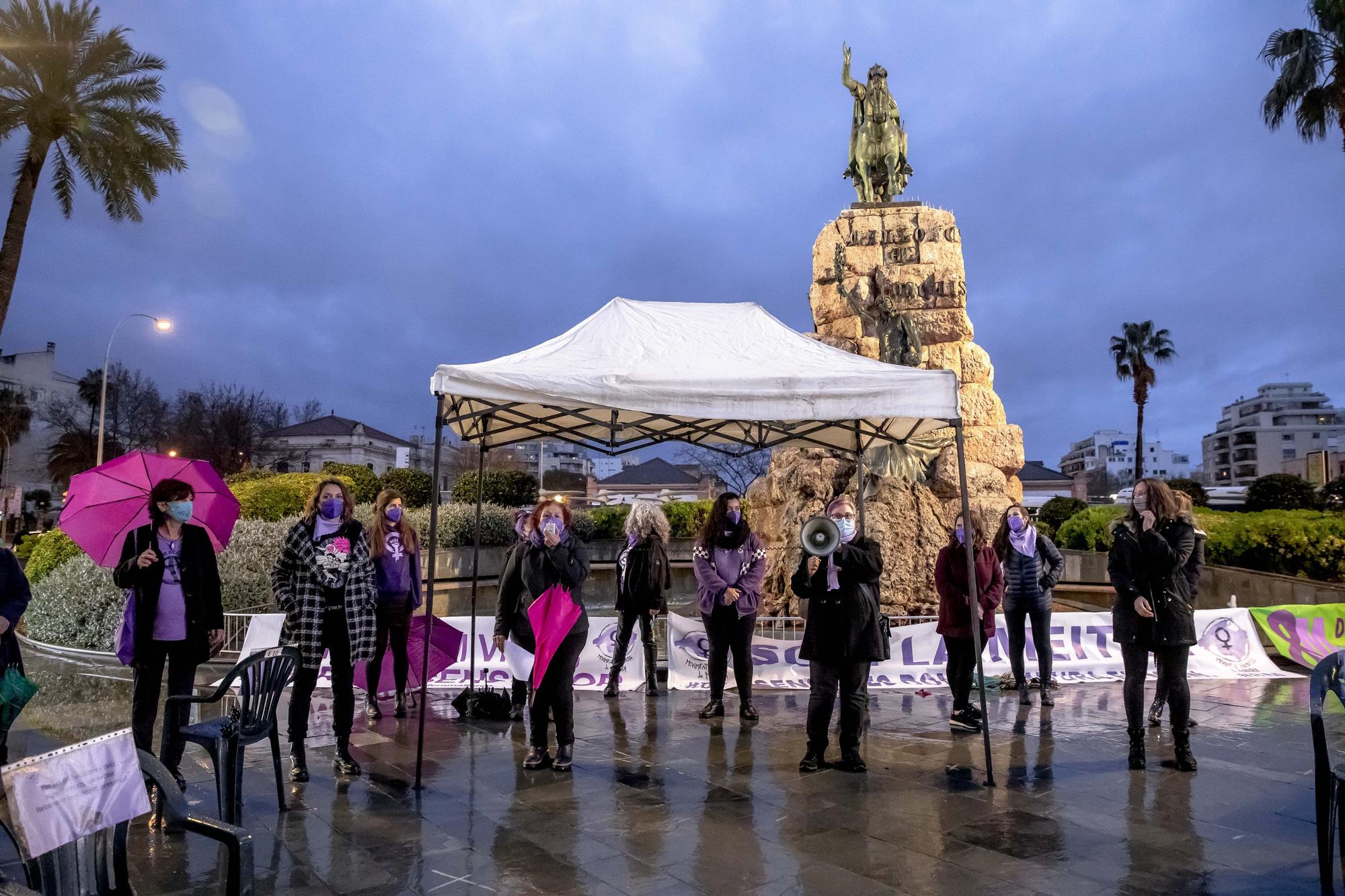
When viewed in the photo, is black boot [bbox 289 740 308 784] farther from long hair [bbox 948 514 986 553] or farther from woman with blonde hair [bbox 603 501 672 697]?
long hair [bbox 948 514 986 553]

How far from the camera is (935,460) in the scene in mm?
14914

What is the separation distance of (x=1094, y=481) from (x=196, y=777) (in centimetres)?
10342

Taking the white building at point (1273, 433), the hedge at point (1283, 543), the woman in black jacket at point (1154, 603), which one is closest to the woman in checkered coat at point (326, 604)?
the woman in black jacket at point (1154, 603)

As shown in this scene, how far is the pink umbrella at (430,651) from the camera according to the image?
25.1 feet

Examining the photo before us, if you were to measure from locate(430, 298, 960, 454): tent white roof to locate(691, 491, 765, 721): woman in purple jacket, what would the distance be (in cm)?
99

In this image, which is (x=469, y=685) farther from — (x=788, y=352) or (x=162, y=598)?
(x=788, y=352)

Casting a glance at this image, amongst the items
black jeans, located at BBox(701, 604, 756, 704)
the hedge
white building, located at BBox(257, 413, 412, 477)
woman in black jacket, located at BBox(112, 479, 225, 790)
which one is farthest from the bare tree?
white building, located at BBox(257, 413, 412, 477)

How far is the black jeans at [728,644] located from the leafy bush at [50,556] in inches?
437

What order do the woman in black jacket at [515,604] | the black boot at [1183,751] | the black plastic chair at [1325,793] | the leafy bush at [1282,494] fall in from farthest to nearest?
1. the leafy bush at [1282,494]
2. the woman in black jacket at [515,604]
3. the black boot at [1183,751]
4. the black plastic chair at [1325,793]

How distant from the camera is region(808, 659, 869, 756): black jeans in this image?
18.4ft

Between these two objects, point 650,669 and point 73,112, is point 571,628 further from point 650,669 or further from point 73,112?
point 73,112

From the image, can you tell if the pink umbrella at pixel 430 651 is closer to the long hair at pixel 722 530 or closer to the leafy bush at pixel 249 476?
the long hair at pixel 722 530

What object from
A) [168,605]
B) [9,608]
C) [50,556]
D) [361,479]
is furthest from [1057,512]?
[9,608]

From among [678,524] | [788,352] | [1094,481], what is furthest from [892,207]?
[1094,481]
